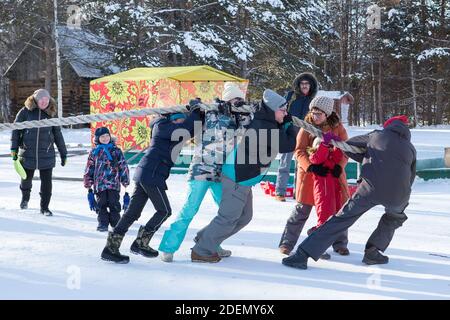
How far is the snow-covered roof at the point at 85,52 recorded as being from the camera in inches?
1073

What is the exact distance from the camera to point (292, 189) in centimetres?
907

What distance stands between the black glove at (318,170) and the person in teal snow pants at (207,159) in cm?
77

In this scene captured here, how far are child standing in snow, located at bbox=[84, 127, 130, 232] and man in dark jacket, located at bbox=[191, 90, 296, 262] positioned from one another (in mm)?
1690

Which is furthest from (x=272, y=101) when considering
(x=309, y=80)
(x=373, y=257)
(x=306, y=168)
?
(x=309, y=80)

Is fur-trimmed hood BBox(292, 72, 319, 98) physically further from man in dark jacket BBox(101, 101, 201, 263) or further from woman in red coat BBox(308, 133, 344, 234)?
man in dark jacket BBox(101, 101, 201, 263)

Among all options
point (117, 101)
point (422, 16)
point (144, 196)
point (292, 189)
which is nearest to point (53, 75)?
point (117, 101)

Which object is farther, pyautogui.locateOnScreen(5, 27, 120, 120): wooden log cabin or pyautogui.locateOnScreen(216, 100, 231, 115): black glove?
pyautogui.locateOnScreen(5, 27, 120, 120): wooden log cabin

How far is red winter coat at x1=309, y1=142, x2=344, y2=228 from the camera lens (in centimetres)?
514

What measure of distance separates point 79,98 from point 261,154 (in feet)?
92.7

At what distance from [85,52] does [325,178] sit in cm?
2733

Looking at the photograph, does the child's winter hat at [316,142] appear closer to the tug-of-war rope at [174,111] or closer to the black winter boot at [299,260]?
the tug-of-war rope at [174,111]

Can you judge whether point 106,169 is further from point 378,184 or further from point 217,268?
point 378,184

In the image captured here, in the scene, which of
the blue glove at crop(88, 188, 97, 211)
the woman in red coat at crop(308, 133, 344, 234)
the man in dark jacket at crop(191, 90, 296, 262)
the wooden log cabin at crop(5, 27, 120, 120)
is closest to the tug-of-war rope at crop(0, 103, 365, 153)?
the man in dark jacket at crop(191, 90, 296, 262)

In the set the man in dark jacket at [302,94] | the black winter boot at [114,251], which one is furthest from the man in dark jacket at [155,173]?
the man in dark jacket at [302,94]
